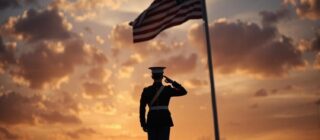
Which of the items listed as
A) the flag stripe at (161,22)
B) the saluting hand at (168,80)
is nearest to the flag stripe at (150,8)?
the flag stripe at (161,22)

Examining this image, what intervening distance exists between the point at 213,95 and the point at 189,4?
2792 millimetres

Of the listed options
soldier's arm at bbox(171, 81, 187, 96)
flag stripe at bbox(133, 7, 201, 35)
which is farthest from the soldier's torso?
flag stripe at bbox(133, 7, 201, 35)

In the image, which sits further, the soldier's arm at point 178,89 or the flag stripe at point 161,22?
the flag stripe at point 161,22

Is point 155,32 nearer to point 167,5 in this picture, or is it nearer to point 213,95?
point 167,5

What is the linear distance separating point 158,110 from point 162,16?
263 cm

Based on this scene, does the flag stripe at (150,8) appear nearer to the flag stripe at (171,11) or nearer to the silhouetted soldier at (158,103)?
the flag stripe at (171,11)

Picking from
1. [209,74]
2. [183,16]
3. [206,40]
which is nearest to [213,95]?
[209,74]

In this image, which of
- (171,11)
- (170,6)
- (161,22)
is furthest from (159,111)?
(170,6)

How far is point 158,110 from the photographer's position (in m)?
15.4

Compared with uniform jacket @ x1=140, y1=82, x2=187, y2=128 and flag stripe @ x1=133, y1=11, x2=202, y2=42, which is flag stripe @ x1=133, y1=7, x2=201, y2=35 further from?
uniform jacket @ x1=140, y1=82, x2=187, y2=128

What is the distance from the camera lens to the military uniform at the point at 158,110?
15.3 meters

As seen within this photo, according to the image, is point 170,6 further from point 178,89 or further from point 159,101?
point 159,101

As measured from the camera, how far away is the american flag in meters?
15.6

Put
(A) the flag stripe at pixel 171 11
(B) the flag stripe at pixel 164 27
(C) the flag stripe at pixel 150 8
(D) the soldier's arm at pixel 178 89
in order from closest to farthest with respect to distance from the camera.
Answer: (D) the soldier's arm at pixel 178 89 → (B) the flag stripe at pixel 164 27 → (A) the flag stripe at pixel 171 11 → (C) the flag stripe at pixel 150 8
